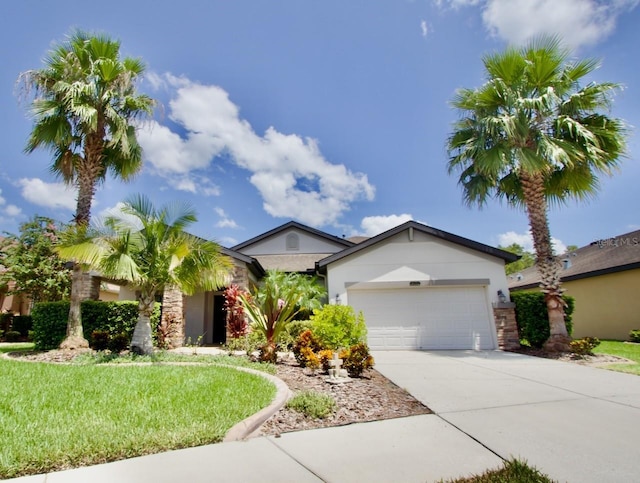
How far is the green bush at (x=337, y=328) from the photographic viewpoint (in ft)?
26.6

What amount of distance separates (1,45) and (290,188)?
1412 cm

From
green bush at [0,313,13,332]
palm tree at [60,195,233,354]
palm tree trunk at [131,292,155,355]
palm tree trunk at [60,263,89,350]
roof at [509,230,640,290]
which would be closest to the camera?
palm tree at [60,195,233,354]

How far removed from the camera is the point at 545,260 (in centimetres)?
1069

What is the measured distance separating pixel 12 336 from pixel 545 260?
23710mm

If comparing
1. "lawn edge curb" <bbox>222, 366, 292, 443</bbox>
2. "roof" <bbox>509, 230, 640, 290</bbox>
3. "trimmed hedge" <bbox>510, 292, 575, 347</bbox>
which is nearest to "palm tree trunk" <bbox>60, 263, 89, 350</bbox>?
"lawn edge curb" <bbox>222, 366, 292, 443</bbox>

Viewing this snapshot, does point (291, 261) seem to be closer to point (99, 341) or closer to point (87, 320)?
point (87, 320)

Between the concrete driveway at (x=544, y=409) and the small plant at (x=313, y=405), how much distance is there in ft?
5.00

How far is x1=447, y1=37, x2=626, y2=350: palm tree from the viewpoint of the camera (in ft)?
33.8

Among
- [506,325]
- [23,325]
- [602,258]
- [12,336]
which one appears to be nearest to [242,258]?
[506,325]

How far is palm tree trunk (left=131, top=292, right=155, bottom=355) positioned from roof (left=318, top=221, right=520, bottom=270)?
636cm

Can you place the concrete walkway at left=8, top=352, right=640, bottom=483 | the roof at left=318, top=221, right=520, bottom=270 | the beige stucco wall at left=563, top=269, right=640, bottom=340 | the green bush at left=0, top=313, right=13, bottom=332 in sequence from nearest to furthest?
the concrete walkway at left=8, top=352, right=640, bottom=483 < the roof at left=318, top=221, right=520, bottom=270 < the beige stucco wall at left=563, top=269, right=640, bottom=340 < the green bush at left=0, top=313, right=13, bottom=332

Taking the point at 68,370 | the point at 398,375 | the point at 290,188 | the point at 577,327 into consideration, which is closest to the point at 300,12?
the point at 398,375

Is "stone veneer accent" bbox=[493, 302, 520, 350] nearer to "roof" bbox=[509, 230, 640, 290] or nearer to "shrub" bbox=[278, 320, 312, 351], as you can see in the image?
"roof" bbox=[509, 230, 640, 290]

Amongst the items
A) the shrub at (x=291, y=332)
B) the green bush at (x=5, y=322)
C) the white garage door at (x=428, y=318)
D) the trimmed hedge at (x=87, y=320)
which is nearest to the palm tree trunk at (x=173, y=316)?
the trimmed hedge at (x=87, y=320)
